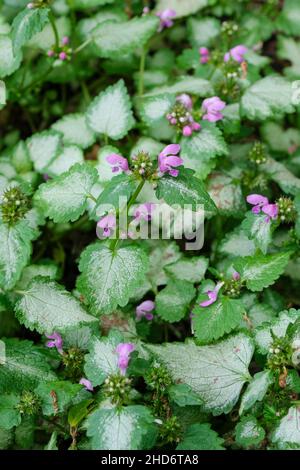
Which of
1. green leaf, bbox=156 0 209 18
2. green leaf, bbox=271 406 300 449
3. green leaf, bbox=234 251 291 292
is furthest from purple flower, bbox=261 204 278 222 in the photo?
green leaf, bbox=156 0 209 18

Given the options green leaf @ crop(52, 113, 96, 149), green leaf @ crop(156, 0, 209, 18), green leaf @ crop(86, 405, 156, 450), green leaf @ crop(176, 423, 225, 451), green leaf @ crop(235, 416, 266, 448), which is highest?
green leaf @ crop(156, 0, 209, 18)

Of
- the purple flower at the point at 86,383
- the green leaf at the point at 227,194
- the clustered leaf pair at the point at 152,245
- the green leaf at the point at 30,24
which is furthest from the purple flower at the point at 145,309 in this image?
the green leaf at the point at 30,24

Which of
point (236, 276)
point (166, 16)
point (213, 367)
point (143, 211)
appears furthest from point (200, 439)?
point (166, 16)

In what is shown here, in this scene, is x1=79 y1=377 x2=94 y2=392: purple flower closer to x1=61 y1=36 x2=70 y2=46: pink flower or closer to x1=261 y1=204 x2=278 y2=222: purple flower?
x1=261 y1=204 x2=278 y2=222: purple flower

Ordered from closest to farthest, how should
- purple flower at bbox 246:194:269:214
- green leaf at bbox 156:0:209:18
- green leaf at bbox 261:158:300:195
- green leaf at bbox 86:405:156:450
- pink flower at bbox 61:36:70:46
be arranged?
green leaf at bbox 86:405:156:450 → purple flower at bbox 246:194:269:214 → green leaf at bbox 261:158:300:195 → pink flower at bbox 61:36:70:46 → green leaf at bbox 156:0:209:18

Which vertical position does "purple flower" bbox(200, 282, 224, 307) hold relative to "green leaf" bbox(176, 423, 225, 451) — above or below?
above

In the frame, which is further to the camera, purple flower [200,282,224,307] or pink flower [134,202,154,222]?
pink flower [134,202,154,222]

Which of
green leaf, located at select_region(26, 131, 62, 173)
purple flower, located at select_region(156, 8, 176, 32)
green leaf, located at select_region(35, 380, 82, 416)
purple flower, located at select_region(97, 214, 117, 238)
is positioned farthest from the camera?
purple flower, located at select_region(156, 8, 176, 32)

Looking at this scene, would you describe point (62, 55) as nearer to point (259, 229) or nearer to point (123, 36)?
point (123, 36)
